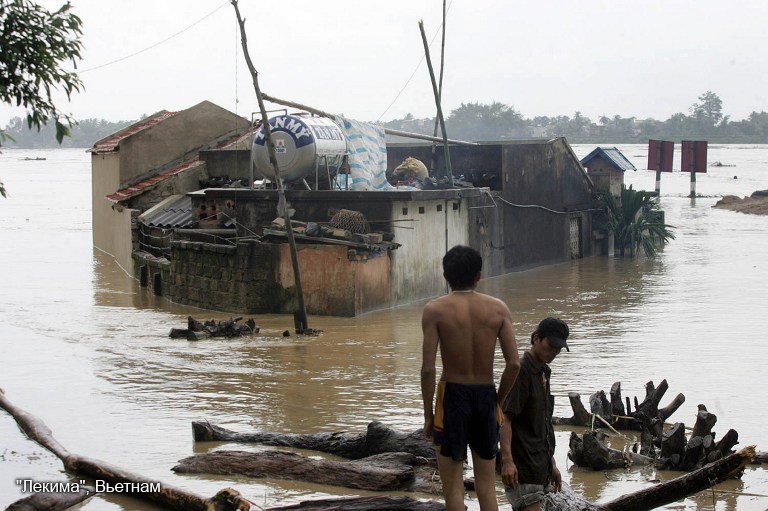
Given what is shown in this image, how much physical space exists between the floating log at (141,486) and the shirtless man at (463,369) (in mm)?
1400

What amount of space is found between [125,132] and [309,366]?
19014mm

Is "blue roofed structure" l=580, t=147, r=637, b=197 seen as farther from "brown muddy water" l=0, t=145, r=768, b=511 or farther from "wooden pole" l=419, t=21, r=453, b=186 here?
"wooden pole" l=419, t=21, r=453, b=186

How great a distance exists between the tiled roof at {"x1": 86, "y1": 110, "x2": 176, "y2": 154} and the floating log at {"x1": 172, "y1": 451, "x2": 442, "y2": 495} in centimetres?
2105

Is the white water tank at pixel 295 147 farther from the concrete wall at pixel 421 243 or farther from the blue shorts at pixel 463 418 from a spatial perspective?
the blue shorts at pixel 463 418

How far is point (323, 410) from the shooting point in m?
11.1

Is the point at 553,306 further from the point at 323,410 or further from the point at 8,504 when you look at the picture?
the point at 8,504

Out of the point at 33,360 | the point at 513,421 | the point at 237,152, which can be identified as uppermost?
the point at 237,152

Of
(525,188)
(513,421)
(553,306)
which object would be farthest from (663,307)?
(513,421)

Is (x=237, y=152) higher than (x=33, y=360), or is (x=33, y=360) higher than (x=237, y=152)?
(x=237, y=152)

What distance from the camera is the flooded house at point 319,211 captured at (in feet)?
60.9

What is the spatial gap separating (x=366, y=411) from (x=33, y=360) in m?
5.91

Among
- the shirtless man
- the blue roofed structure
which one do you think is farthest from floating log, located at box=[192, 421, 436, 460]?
the blue roofed structure

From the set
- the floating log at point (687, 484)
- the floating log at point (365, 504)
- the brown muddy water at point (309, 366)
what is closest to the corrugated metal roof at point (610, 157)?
the brown muddy water at point (309, 366)

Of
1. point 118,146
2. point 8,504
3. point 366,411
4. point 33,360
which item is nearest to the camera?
point 8,504
